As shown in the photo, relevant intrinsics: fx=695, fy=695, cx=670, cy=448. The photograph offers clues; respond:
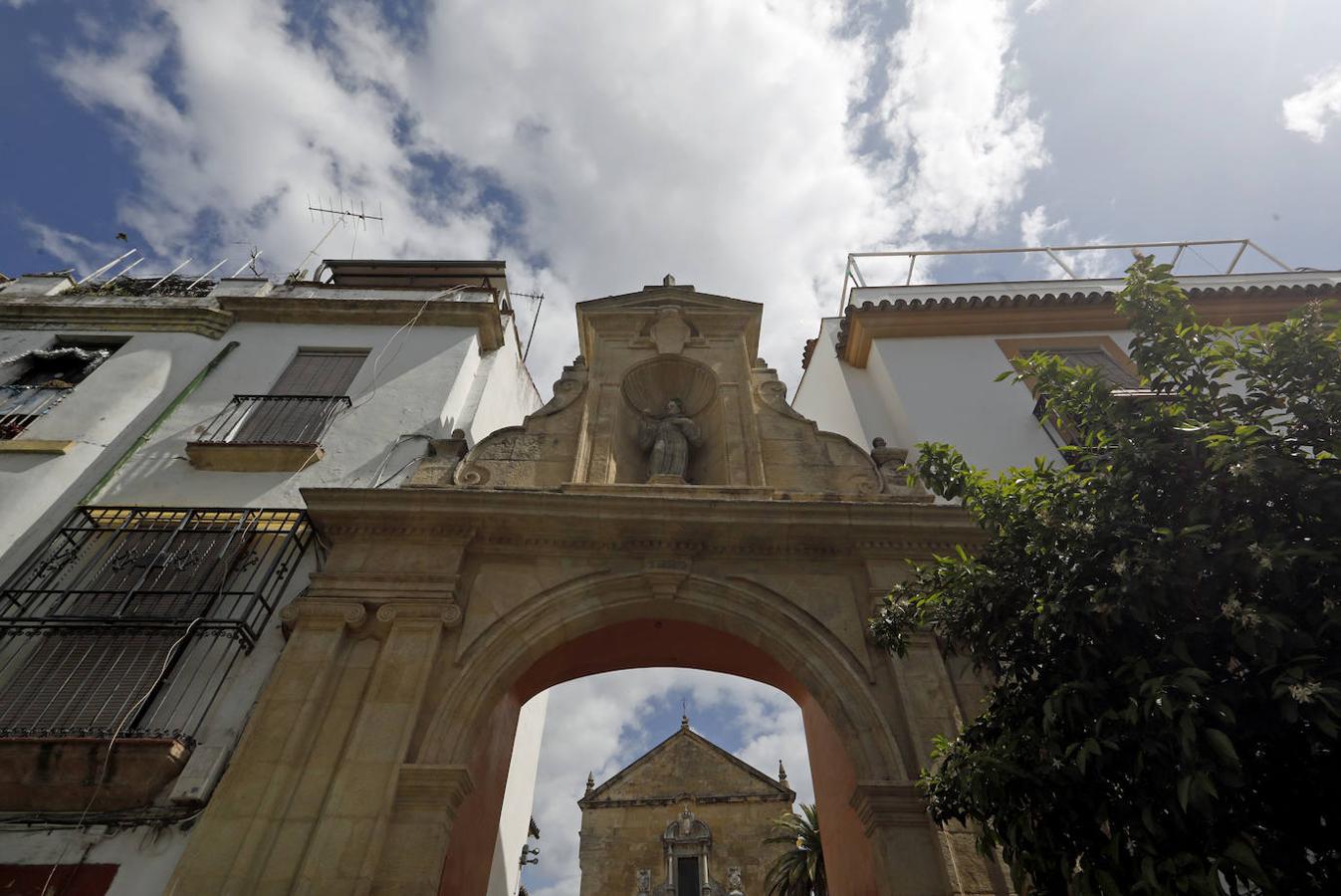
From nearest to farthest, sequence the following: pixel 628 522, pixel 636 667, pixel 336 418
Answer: pixel 628 522
pixel 636 667
pixel 336 418

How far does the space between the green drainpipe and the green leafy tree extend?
9.07m

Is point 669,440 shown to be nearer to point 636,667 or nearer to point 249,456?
point 636,667

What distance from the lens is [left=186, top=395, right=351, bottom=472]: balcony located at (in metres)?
8.26

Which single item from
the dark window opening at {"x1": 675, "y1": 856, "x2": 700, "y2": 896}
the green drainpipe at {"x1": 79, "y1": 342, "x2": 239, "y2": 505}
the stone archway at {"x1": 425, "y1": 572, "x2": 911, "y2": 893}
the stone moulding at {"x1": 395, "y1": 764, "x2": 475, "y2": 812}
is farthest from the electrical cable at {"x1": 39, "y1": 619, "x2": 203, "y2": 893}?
the dark window opening at {"x1": 675, "y1": 856, "x2": 700, "y2": 896}

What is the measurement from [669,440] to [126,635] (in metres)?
5.88

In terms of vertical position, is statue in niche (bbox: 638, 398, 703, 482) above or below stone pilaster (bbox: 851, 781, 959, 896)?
above

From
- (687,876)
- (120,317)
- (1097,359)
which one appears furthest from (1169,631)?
(687,876)

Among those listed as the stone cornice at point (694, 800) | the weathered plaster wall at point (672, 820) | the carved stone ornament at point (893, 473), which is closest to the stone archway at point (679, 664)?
the carved stone ornament at point (893, 473)

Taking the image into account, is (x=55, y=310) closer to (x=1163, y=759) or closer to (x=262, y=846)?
(x=262, y=846)

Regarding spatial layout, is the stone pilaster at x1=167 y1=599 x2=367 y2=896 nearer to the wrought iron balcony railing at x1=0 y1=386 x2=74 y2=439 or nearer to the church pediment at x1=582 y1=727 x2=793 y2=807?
the wrought iron balcony railing at x1=0 y1=386 x2=74 y2=439

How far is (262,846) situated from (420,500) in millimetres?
3117

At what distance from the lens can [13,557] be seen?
7160mm

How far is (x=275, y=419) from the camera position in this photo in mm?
9055

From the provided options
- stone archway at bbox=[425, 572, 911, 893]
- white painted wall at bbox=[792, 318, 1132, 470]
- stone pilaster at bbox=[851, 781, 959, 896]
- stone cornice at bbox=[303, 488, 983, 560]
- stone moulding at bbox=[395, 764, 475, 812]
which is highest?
white painted wall at bbox=[792, 318, 1132, 470]
